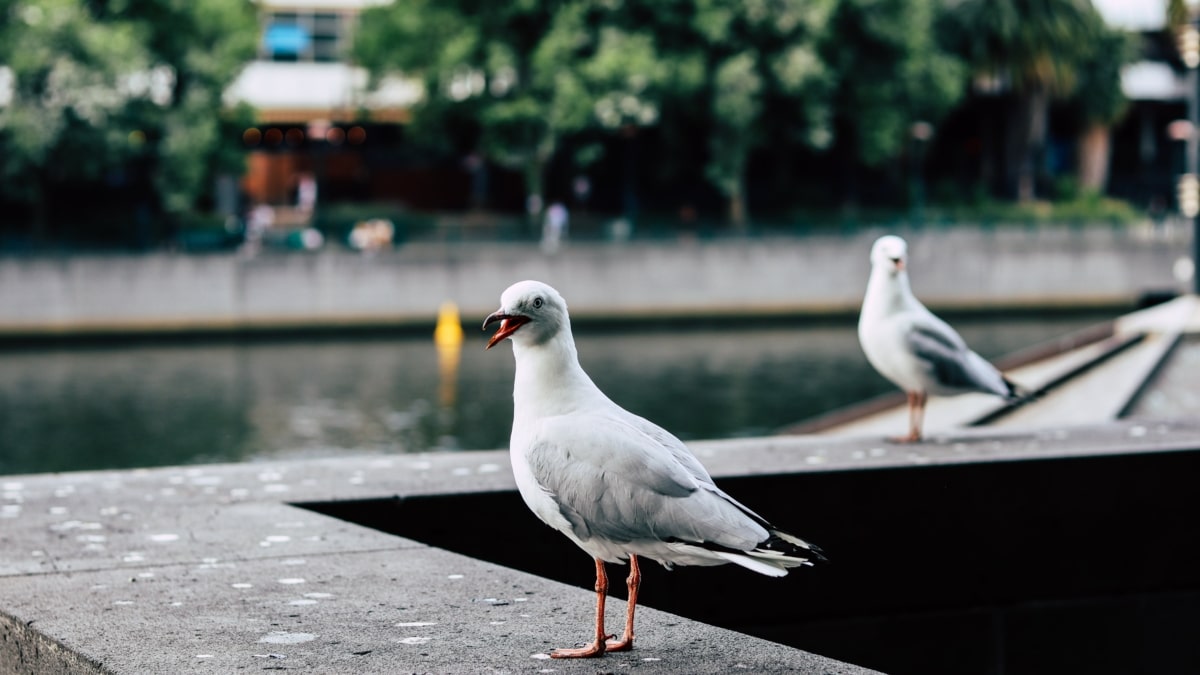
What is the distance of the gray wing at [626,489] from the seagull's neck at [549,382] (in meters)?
0.07

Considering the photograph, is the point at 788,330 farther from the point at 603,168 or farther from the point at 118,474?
the point at 118,474

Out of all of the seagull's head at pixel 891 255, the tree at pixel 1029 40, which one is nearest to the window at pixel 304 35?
the tree at pixel 1029 40

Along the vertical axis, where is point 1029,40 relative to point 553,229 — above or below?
above

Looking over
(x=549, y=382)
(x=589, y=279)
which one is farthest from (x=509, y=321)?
(x=589, y=279)

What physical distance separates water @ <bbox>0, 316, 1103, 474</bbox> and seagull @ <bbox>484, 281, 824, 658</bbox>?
19.0m

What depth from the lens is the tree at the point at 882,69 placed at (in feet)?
184

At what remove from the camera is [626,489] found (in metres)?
5.27

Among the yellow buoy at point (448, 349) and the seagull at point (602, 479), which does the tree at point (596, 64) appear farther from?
the seagull at point (602, 479)

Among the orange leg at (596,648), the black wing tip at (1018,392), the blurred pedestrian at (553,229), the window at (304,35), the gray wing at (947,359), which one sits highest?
the window at (304,35)

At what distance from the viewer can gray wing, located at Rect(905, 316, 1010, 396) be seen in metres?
9.80

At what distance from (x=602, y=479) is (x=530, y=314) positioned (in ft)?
1.91

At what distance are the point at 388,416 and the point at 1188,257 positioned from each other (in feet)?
124

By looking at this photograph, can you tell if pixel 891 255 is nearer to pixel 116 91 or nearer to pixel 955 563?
pixel 955 563

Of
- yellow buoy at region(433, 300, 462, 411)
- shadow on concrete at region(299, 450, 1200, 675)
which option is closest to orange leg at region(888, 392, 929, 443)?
shadow on concrete at region(299, 450, 1200, 675)
